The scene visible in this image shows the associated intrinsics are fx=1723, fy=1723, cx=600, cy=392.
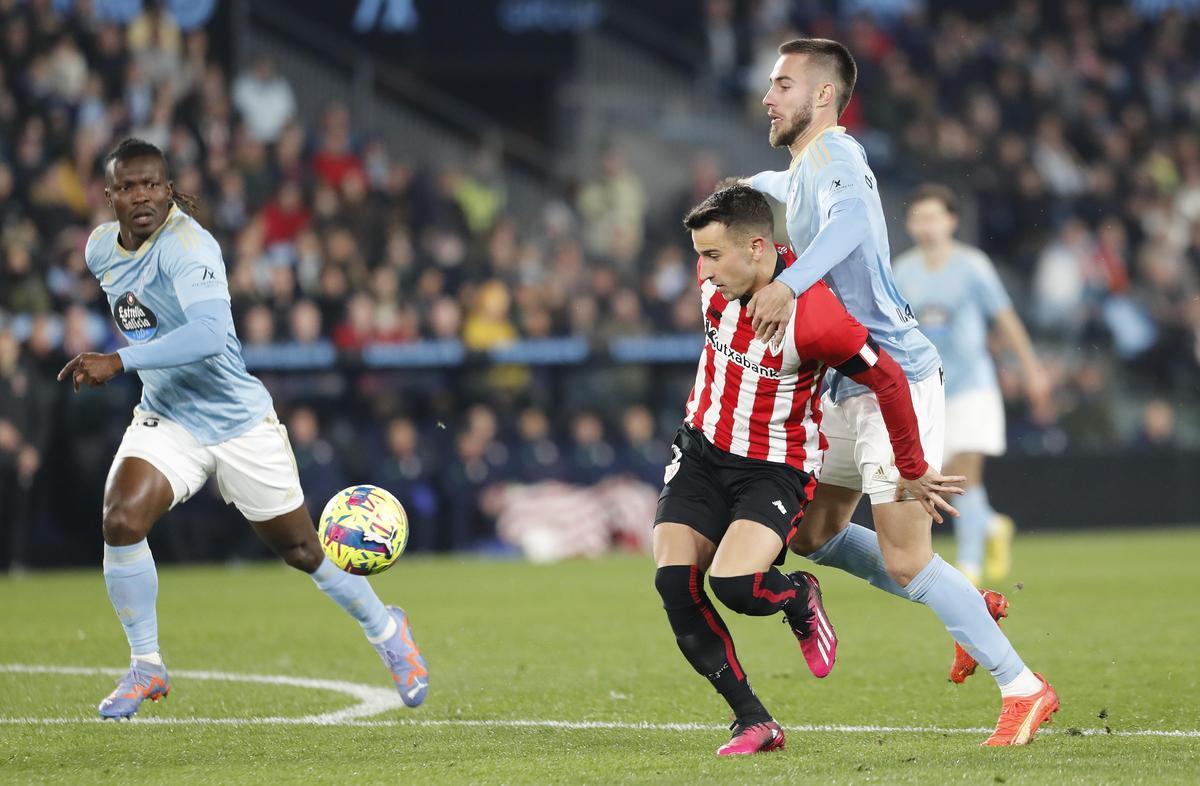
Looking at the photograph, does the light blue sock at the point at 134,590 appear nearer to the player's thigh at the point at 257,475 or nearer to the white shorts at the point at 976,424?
the player's thigh at the point at 257,475

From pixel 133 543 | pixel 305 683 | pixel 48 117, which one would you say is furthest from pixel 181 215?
pixel 48 117

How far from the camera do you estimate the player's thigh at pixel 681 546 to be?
5375 millimetres

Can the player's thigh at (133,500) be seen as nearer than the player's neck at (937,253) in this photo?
Yes

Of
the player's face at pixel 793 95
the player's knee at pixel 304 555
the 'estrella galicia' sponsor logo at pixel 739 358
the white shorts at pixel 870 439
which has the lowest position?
the player's knee at pixel 304 555

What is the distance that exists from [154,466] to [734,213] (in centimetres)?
236

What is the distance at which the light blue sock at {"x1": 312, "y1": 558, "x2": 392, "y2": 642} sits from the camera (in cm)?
648

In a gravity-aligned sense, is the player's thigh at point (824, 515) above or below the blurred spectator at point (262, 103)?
below

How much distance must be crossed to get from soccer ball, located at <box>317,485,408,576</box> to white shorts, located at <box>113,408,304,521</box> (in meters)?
0.16

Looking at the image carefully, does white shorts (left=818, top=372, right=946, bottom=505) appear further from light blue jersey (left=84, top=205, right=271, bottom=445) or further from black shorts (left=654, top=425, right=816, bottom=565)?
light blue jersey (left=84, top=205, right=271, bottom=445)

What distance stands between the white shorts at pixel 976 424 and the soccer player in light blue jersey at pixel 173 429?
5.19 m

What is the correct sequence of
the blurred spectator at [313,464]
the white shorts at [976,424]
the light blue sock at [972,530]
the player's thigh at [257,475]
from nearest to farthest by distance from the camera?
the player's thigh at [257,475], the white shorts at [976,424], the light blue sock at [972,530], the blurred spectator at [313,464]

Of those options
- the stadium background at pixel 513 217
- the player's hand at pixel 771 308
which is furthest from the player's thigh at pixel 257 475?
the stadium background at pixel 513 217

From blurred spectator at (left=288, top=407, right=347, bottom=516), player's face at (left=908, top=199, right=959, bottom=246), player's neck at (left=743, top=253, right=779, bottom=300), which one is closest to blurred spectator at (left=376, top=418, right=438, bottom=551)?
blurred spectator at (left=288, top=407, right=347, bottom=516)

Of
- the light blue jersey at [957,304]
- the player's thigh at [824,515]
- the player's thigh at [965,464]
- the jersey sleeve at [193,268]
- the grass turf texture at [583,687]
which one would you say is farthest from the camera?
the player's thigh at [965,464]
